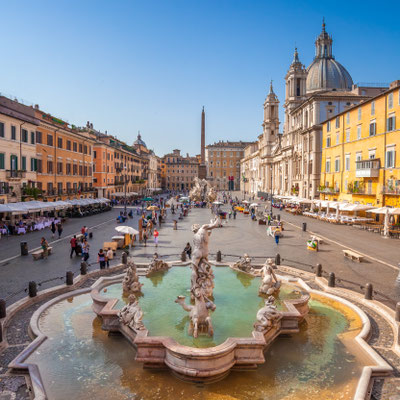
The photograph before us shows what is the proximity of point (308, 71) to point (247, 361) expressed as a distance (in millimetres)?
73100

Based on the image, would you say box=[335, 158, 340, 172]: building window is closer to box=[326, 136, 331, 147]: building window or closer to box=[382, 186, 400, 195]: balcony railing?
box=[326, 136, 331, 147]: building window

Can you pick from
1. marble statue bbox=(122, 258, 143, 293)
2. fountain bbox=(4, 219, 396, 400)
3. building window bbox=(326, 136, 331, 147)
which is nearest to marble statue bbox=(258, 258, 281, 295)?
fountain bbox=(4, 219, 396, 400)

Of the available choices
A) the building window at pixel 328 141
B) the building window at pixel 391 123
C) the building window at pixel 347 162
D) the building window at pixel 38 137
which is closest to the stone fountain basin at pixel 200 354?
the building window at pixel 391 123

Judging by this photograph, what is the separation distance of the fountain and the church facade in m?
39.3

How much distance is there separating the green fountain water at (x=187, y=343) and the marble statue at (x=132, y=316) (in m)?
0.54

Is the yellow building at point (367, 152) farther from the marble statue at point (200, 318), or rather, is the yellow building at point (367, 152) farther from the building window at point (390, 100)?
the marble statue at point (200, 318)

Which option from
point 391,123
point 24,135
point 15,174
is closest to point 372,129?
point 391,123

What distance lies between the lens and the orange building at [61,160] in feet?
→ 118

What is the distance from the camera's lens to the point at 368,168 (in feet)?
107

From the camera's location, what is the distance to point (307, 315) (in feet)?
34.7

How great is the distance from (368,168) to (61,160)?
3283cm

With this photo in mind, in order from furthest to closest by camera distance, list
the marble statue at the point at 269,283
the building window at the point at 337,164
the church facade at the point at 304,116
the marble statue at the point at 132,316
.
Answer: the church facade at the point at 304,116 → the building window at the point at 337,164 → the marble statue at the point at 269,283 → the marble statue at the point at 132,316

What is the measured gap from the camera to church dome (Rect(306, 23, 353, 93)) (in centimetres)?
6525

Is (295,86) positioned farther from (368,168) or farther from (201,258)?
(201,258)
